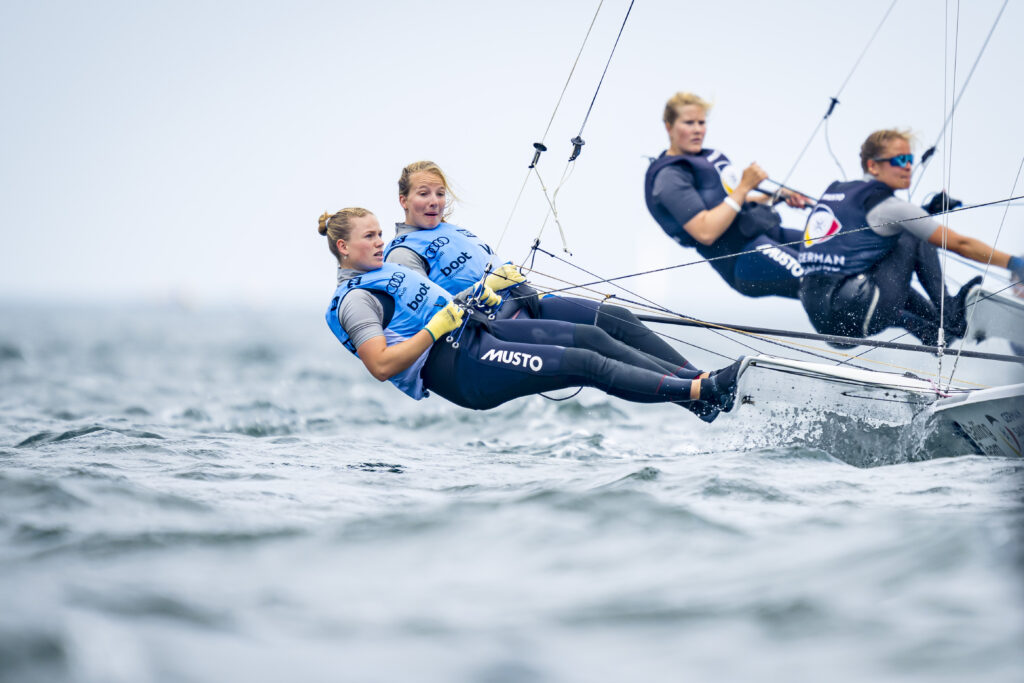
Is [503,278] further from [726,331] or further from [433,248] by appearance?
[726,331]

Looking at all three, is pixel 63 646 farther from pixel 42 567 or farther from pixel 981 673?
pixel 981 673

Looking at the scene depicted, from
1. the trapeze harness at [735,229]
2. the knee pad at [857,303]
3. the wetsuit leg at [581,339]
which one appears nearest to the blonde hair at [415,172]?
the wetsuit leg at [581,339]

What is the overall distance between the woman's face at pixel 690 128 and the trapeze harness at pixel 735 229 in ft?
0.17

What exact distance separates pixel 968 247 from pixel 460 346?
2175 millimetres

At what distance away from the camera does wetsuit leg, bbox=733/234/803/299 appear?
4.52 metres

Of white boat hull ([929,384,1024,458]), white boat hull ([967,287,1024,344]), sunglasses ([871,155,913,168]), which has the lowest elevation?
white boat hull ([929,384,1024,458])

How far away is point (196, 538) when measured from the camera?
2342mm

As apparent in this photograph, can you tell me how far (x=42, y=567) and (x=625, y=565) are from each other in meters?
1.27

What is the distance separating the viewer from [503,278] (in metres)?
3.86

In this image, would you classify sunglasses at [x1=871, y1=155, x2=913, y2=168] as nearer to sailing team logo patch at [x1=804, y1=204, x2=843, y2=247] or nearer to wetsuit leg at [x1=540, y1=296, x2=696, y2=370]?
sailing team logo patch at [x1=804, y1=204, x2=843, y2=247]

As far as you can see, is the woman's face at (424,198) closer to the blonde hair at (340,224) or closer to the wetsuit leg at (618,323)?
the blonde hair at (340,224)

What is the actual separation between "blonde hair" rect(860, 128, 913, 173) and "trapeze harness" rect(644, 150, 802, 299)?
49 centimetres

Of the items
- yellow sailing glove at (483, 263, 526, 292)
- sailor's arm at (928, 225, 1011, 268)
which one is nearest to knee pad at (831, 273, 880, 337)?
sailor's arm at (928, 225, 1011, 268)

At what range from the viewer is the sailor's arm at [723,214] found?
4.27 metres
